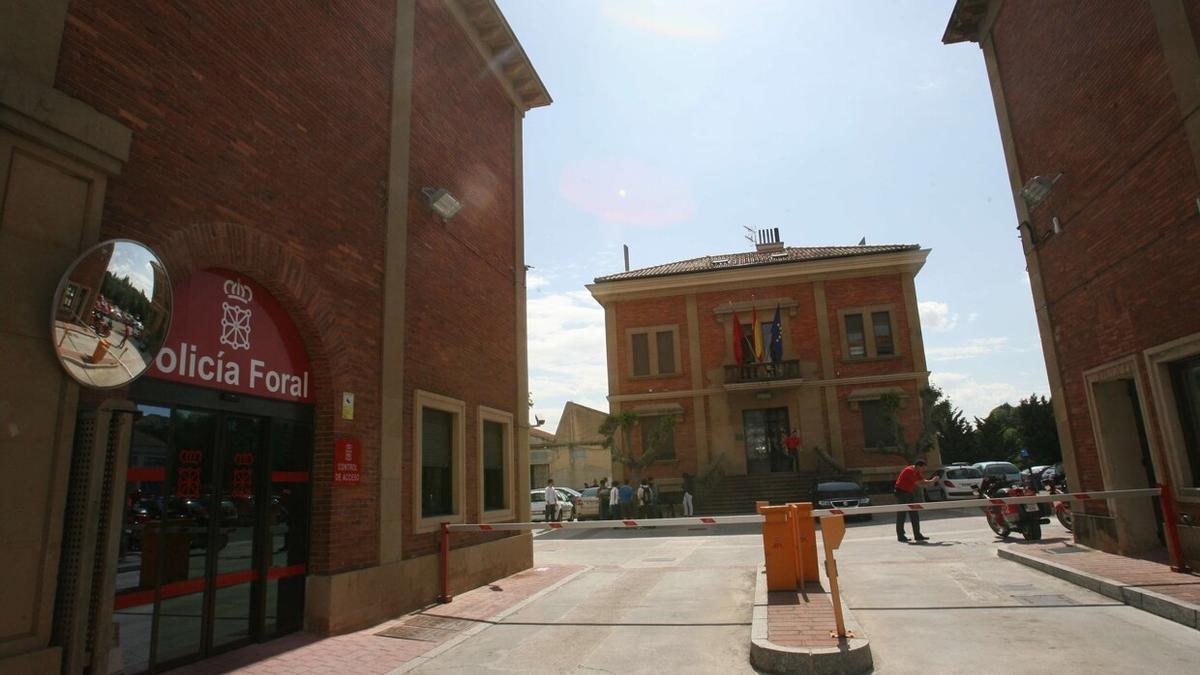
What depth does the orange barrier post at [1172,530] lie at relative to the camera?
8320mm

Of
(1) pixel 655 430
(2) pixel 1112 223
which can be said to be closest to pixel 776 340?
(1) pixel 655 430

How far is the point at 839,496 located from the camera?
21516mm

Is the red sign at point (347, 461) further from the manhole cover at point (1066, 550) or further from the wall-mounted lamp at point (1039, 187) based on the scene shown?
the wall-mounted lamp at point (1039, 187)

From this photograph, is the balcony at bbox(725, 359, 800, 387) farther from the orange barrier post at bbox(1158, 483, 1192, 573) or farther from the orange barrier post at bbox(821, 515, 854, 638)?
the orange barrier post at bbox(821, 515, 854, 638)

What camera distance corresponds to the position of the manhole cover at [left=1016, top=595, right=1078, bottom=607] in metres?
7.73

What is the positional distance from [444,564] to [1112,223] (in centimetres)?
1050

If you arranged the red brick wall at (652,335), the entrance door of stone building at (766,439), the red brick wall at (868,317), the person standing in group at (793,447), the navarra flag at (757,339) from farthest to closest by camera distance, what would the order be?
the red brick wall at (652,335) → the entrance door of stone building at (766,439) → the red brick wall at (868,317) → the navarra flag at (757,339) → the person standing in group at (793,447)

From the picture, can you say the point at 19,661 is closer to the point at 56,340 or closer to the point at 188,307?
the point at 56,340

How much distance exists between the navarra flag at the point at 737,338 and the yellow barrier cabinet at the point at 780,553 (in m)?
21.7

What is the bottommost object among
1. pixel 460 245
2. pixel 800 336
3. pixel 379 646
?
pixel 379 646

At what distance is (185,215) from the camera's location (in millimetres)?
6090

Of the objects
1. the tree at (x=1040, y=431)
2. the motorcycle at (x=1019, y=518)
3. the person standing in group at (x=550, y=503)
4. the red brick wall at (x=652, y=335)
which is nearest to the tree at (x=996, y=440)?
the tree at (x=1040, y=431)

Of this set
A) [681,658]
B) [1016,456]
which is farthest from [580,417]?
[681,658]

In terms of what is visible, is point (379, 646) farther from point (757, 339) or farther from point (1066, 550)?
point (757, 339)
